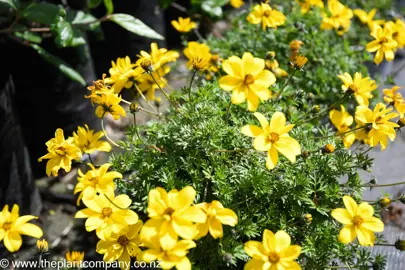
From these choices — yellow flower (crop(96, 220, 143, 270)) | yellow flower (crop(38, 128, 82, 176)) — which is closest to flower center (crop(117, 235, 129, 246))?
yellow flower (crop(96, 220, 143, 270))

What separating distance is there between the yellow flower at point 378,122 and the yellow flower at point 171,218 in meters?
0.57

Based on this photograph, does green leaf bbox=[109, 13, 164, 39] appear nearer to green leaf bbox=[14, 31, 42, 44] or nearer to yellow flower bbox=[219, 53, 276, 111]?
green leaf bbox=[14, 31, 42, 44]

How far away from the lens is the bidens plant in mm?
979

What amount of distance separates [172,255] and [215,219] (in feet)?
0.40

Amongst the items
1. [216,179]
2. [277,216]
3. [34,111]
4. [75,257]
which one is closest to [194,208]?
[216,179]

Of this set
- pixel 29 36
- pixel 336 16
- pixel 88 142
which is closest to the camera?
pixel 88 142

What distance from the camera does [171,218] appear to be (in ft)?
3.10

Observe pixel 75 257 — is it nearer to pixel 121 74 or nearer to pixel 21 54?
pixel 121 74

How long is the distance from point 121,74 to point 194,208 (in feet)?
1.83

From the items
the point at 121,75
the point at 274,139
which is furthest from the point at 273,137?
the point at 121,75

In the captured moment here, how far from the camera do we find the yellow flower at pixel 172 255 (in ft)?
3.08

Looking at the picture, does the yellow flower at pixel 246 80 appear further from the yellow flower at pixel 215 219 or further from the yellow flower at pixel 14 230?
the yellow flower at pixel 14 230

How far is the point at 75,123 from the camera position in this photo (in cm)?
229

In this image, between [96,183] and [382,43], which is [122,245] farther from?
[382,43]
